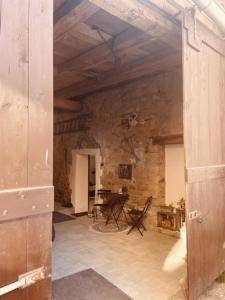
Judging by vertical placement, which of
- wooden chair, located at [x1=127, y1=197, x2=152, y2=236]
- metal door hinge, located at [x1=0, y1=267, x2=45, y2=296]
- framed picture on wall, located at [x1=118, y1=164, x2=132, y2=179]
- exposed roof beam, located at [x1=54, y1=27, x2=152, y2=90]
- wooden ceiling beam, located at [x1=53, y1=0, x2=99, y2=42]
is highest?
exposed roof beam, located at [x1=54, y1=27, x2=152, y2=90]

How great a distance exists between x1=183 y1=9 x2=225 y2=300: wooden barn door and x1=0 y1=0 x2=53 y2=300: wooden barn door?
56.8 inches

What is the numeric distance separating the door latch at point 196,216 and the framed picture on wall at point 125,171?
124 inches

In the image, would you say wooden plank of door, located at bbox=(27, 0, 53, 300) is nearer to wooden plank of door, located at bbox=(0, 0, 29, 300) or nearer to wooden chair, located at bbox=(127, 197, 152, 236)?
wooden plank of door, located at bbox=(0, 0, 29, 300)

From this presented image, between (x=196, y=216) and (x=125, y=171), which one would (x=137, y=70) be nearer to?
(x=125, y=171)

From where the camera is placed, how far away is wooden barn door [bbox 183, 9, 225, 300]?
2.40 meters

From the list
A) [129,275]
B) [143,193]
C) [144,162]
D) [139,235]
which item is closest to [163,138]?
[144,162]

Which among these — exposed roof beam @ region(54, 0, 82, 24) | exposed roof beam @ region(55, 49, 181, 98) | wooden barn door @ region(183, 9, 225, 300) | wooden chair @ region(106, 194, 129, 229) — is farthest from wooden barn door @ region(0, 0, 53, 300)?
wooden chair @ region(106, 194, 129, 229)

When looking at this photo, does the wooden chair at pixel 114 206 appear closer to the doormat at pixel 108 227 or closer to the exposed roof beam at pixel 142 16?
the doormat at pixel 108 227

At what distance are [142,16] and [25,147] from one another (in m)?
1.63

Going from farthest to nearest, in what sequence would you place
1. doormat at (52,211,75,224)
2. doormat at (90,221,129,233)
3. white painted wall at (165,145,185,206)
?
doormat at (52,211,75,224) < doormat at (90,221,129,233) < white painted wall at (165,145,185,206)

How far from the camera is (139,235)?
16.0ft

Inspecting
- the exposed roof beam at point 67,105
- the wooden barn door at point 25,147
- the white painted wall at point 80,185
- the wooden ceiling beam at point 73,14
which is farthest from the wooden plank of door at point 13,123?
the white painted wall at point 80,185

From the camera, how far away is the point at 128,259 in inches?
146

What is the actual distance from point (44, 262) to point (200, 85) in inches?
86.6
